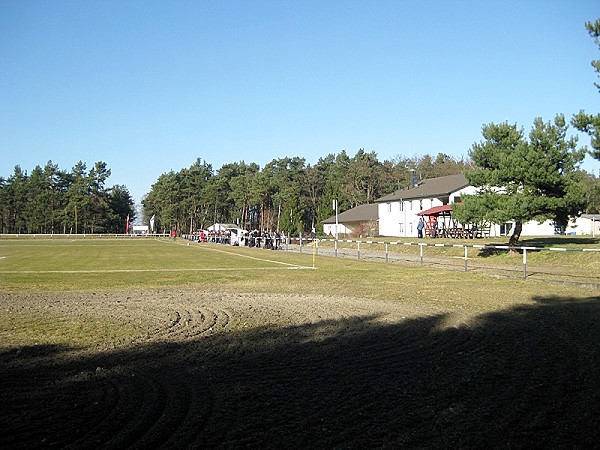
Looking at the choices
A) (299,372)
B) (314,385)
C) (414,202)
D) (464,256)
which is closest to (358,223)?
(414,202)

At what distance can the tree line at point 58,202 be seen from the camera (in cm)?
11562

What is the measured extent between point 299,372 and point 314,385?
58cm

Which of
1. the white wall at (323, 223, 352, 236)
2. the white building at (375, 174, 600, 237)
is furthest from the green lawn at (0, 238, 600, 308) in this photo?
the white wall at (323, 223, 352, 236)

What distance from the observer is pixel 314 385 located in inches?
234

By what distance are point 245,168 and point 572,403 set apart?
14263 cm

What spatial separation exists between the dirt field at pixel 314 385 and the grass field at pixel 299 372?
Result: 0.07 ft

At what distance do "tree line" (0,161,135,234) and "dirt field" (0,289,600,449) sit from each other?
113m

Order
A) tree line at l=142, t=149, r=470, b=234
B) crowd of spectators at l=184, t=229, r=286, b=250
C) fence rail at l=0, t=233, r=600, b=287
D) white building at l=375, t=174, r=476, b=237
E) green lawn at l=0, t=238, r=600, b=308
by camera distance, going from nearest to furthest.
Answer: green lawn at l=0, t=238, r=600, b=308 < fence rail at l=0, t=233, r=600, b=287 < crowd of spectators at l=184, t=229, r=286, b=250 < white building at l=375, t=174, r=476, b=237 < tree line at l=142, t=149, r=470, b=234

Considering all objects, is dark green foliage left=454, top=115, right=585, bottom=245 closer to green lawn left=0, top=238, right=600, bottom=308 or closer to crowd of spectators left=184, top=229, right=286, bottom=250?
green lawn left=0, top=238, right=600, bottom=308

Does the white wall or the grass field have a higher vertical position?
the white wall

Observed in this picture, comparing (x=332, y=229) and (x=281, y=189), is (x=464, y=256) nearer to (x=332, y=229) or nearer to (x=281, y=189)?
(x=332, y=229)

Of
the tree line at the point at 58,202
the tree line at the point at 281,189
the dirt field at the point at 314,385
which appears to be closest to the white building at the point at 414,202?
the tree line at the point at 281,189

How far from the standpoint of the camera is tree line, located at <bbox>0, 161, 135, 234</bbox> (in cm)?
11562

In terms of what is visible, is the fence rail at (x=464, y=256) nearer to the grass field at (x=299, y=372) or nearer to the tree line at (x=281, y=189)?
the grass field at (x=299, y=372)
